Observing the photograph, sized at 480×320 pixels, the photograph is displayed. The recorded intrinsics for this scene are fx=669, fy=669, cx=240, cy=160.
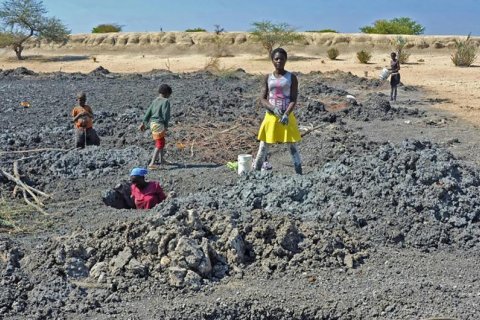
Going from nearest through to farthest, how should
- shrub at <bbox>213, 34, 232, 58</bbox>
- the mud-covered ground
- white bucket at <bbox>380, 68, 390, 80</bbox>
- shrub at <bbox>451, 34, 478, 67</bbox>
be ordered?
the mud-covered ground → white bucket at <bbox>380, 68, 390, 80</bbox> → shrub at <bbox>451, 34, 478, 67</bbox> → shrub at <bbox>213, 34, 232, 58</bbox>

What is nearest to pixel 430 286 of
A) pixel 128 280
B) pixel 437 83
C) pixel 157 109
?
pixel 128 280

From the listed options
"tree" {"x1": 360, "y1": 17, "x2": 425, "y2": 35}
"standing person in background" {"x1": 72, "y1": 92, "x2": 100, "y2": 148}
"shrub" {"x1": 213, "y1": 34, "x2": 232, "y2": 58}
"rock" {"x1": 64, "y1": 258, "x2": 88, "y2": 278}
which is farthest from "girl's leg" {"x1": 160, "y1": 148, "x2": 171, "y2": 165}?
"tree" {"x1": 360, "y1": 17, "x2": 425, "y2": 35}

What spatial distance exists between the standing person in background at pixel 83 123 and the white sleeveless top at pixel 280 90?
295cm

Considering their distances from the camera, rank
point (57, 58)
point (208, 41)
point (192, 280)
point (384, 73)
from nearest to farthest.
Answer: point (192, 280)
point (384, 73)
point (57, 58)
point (208, 41)

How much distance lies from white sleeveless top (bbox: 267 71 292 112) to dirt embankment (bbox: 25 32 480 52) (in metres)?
30.7

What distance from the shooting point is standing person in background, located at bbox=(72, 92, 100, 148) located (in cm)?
906

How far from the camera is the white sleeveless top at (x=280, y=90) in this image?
7.29m

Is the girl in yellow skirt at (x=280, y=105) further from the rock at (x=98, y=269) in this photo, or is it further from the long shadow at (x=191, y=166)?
the rock at (x=98, y=269)

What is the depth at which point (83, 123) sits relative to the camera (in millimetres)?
9172

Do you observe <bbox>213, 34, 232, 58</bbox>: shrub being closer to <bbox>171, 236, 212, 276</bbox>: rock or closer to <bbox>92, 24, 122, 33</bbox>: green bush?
<bbox>92, 24, 122, 33</bbox>: green bush

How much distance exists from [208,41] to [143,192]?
3664 centimetres

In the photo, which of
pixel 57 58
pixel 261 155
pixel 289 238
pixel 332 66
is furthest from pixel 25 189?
pixel 57 58

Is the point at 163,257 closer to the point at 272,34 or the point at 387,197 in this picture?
the point at 387,197

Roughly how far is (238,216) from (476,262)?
1.97 metres
